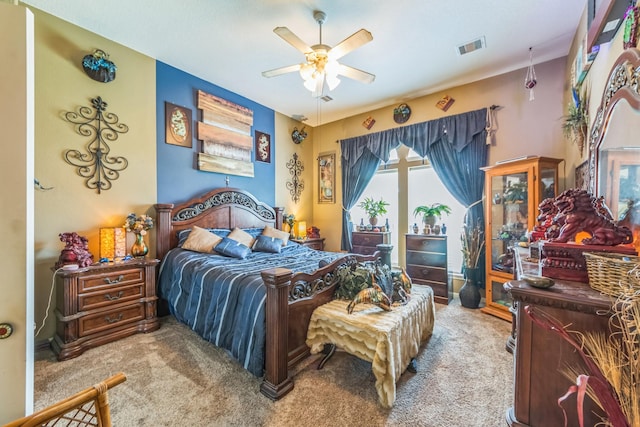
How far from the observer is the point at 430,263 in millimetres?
3652

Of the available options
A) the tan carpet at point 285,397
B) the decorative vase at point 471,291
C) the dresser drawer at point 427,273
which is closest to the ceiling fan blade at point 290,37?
the tan carpet at point 285,397

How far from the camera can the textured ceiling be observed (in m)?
2.21

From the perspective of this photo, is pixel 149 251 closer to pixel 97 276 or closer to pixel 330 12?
pixel 97 276

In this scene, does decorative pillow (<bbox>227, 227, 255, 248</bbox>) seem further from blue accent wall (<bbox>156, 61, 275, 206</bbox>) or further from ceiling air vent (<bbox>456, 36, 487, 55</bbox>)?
ceiling air vent (<bbox>456, 36, 487, 55</bbox>)

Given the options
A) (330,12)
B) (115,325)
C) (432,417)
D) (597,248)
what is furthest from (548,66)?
(115,325)

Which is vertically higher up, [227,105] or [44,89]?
[227,105]

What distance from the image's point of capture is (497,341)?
2.42m

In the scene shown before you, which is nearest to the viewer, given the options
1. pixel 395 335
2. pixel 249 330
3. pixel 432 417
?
pixel 432 417

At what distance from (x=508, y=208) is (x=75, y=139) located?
191 inches

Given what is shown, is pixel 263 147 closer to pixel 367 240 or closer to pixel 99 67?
pixel 99 67

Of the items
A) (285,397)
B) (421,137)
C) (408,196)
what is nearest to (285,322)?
(285,397)

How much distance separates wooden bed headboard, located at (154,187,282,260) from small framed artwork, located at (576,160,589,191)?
3755 mm

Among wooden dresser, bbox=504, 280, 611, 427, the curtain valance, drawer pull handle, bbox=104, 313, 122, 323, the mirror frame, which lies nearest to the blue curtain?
the curtain valance

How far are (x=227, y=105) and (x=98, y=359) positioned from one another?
11.0 ft
